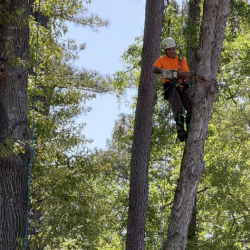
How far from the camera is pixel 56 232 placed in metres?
12.7

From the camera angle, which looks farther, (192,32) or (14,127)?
(192,32)

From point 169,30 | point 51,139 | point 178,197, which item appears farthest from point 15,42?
point 169,30

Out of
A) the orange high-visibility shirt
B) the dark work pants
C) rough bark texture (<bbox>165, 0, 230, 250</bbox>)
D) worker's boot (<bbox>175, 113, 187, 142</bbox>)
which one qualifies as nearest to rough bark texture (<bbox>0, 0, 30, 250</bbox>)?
the orange high-visibility shirt

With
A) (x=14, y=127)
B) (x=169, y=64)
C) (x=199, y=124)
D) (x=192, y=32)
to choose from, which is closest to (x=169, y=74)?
(x=169, y=64)

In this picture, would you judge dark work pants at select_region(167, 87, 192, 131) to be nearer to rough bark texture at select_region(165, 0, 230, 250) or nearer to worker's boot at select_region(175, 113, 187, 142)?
worker's boot at select_region(175, 113, 187, 142)

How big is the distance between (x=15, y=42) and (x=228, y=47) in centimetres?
804

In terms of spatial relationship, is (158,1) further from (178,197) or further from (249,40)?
(178,197)

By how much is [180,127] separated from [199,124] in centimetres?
127

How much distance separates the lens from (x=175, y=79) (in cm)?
962

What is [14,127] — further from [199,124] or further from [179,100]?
[199,124]

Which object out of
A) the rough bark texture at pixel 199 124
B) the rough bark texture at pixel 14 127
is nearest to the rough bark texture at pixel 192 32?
the rough bark texture at pixel 14 127

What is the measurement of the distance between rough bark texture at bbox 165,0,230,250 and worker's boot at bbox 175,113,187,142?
43.4 inches

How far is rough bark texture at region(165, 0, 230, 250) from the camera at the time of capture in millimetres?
7809

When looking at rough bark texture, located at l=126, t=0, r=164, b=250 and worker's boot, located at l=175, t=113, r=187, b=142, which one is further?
rough bark texture, located at l=126, t=0, r=164, b=250
